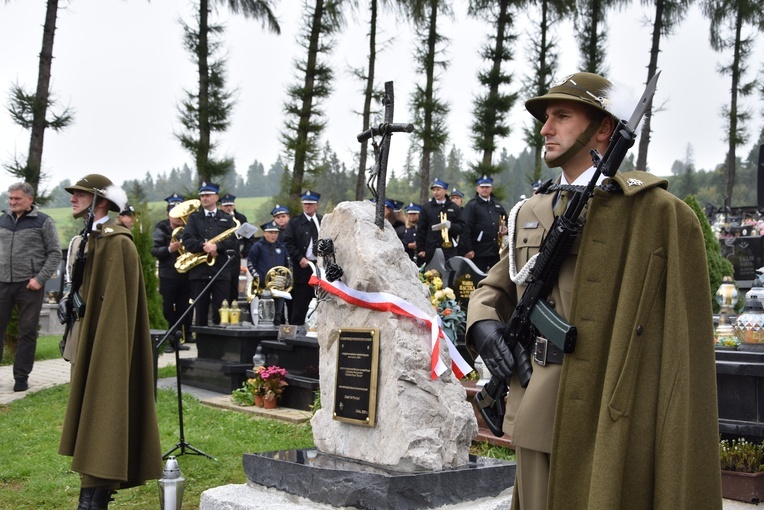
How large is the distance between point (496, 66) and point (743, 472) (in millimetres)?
19434

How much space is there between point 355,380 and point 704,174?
66812mm

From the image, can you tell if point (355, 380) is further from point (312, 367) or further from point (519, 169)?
point (519, 169)

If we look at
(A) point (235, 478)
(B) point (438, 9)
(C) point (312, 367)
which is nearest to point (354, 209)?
(A) point (235, 478)

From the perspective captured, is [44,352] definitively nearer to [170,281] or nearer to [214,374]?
[170,281]

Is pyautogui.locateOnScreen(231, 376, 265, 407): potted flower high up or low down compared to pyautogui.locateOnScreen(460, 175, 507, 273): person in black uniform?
down

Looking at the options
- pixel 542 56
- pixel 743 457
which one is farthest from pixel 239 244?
pixel 542 56

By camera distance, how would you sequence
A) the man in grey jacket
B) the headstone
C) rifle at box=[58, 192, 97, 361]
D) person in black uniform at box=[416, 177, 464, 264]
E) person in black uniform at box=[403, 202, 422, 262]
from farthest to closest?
1. person in black uniform at box=[403, 202, 422, 262]
2. person in black uniform at box=[416, 177, 464, 264]
3. the man in grey jacket
4. rifle at box=[58, 192, 97, 361]
5. the headstone

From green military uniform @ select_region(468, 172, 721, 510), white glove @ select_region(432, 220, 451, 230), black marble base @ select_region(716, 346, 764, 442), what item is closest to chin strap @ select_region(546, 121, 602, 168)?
green military uniform @ select_region(468, 172, 721, 510)

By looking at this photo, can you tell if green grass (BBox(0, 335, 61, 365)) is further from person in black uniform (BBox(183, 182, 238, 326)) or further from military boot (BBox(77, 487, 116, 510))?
military boot (BBox(77, 487, 116, 510))

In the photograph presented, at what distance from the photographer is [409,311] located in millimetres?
5496

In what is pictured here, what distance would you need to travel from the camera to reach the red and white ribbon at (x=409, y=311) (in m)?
5.41

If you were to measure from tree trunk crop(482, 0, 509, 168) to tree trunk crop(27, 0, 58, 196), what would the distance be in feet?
38.2

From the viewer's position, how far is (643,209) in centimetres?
304

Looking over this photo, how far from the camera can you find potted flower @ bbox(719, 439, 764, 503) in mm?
5938
